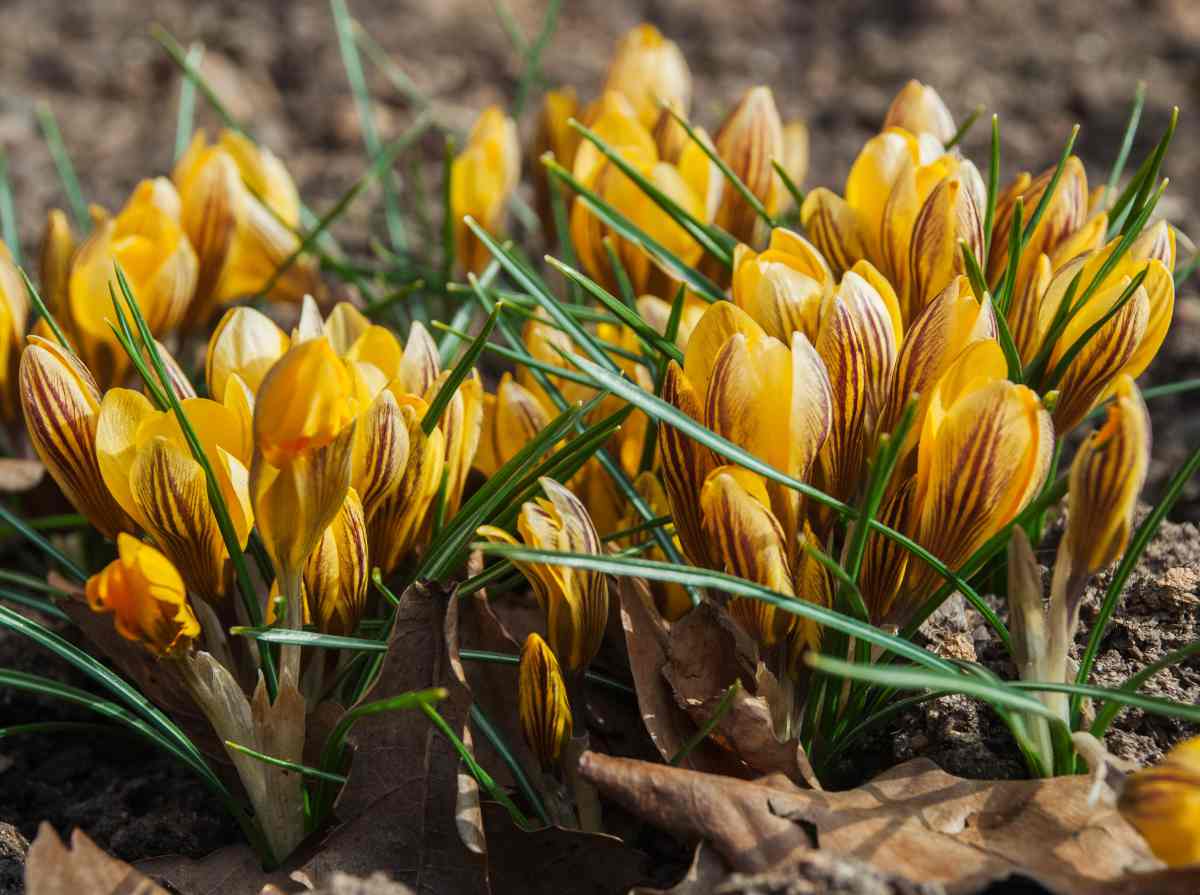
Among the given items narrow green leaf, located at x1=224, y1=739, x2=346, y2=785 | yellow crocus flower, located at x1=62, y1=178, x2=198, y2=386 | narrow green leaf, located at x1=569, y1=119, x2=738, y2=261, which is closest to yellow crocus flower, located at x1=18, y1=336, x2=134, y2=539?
narrow green leaf, located at x1=224, y1=739, x2=346, y2=785

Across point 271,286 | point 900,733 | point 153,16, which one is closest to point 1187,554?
point 900,733

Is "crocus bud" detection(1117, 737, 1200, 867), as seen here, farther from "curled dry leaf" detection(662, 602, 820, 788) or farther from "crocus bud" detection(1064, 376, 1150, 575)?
"curled dry leaf" detection(662, 602, 820, 788)

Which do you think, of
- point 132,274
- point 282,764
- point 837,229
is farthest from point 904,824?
point 132,274

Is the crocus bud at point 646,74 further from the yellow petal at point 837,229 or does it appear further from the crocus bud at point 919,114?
the yellow petal at point 837,229

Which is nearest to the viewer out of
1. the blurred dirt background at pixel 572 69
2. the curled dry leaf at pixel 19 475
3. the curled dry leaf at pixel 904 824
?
the curled dry leaf at pixel 904 824

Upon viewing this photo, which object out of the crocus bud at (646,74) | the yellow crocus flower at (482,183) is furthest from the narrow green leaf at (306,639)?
the crocus bud at (646,74)
